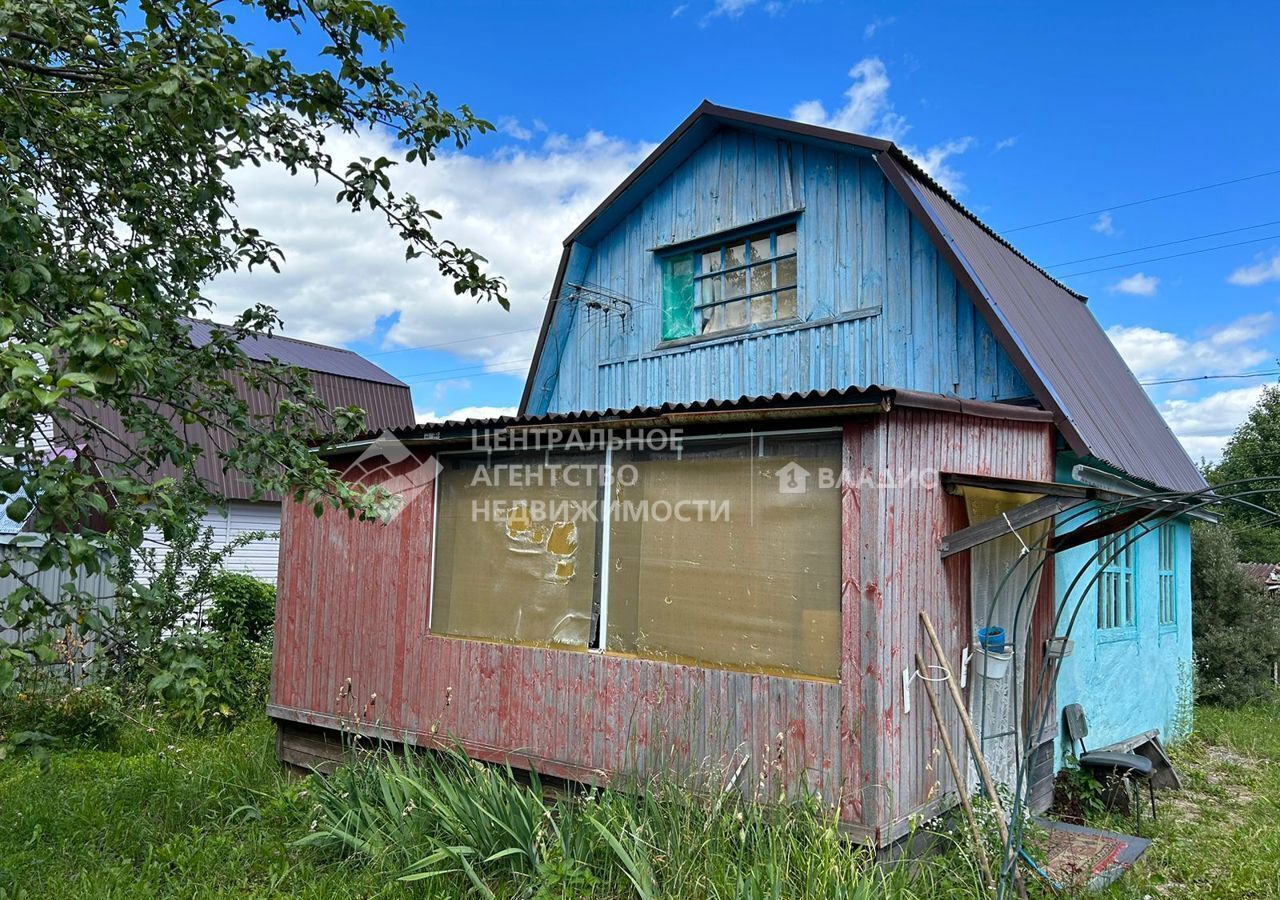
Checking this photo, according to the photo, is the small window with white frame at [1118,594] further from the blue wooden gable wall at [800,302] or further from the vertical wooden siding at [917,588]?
the vertical wooden siding at [917,588]

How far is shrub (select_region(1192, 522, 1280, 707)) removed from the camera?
476 inches

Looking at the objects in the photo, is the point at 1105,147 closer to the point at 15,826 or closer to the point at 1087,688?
the point at 1087,688

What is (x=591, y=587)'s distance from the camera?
5.62m

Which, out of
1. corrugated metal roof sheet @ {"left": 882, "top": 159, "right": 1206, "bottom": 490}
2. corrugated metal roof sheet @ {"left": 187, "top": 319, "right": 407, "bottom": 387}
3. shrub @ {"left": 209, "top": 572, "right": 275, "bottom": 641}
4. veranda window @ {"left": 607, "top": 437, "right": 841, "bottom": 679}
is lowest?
shrub @ {"left": 209, "top": 572, "right": 275, "bottom": 641}

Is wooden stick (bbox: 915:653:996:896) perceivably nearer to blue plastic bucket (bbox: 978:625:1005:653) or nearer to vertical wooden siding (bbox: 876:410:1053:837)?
vertical wooden siding (bbox: 876:410:1053:837)

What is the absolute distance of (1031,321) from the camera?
754 centimetres

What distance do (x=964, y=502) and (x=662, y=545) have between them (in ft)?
6.31

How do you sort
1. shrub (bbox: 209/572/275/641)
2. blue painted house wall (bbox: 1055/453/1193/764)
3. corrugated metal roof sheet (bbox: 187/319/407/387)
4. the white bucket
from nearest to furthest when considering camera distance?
the white bucket < blue painted house wall (bbox: 1055/453/1193/764) < shrub (bbox: 209/572/275/641) < corrugated metal roof sheet (bbox: 187/319/407/387)

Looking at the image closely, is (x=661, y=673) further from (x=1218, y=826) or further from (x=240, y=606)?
(x=240, y=606)

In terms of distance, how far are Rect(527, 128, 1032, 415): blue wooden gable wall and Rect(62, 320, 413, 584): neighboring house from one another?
3.84 m

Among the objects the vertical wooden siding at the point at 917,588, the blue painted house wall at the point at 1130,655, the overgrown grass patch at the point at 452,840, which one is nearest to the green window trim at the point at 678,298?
the blue painted house wall at the point at 1130,655

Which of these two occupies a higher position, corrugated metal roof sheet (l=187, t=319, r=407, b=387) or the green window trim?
→ corrugated metal roof sheet (l=187, t=319, r=407, b=387)

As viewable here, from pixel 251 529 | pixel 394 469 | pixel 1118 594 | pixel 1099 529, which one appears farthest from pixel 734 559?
pixel 251 529

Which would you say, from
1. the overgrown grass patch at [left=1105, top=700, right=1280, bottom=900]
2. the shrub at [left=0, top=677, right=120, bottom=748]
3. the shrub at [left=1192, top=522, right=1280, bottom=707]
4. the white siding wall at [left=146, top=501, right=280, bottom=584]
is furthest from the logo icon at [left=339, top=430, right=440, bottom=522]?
the shrub at [left=1192, top=522, right=1280, bottom=707]
